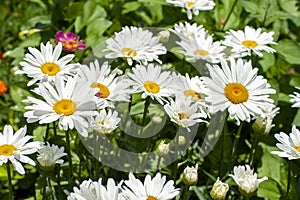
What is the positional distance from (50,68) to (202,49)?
0.57 metres

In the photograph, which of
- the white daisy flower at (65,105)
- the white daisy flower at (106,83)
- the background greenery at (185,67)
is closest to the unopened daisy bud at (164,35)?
the background greenery at (185,67)

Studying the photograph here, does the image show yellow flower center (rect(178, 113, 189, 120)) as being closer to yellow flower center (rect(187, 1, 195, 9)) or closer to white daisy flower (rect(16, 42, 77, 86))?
white daisy flower (rect(16, 42, 77, 86))

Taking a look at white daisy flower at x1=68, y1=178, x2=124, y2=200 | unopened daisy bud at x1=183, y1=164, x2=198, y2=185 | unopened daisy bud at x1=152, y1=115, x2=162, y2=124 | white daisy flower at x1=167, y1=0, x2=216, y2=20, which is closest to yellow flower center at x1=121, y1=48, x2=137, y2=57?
unopened daisy bud at x1=152, y1=115, x2=162, y2=124

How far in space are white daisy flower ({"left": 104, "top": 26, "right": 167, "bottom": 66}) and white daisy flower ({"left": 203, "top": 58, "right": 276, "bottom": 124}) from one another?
0.24m

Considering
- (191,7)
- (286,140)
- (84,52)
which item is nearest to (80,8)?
(84,52)

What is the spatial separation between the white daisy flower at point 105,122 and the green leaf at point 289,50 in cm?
95

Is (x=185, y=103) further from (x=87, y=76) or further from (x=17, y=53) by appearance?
(x=17, y=53)

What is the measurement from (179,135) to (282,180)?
52 cm

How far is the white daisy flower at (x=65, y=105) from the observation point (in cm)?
155

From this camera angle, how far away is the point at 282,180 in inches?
84.2

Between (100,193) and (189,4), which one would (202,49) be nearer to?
(189,4)

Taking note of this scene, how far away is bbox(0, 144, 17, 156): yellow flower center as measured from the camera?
64.1 inches

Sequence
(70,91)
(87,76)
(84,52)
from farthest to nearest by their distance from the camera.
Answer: (84,52)
(87,76)
(70,91)

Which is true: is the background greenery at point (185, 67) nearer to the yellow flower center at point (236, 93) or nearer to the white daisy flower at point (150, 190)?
the yellow flower center at point (236, 93)
